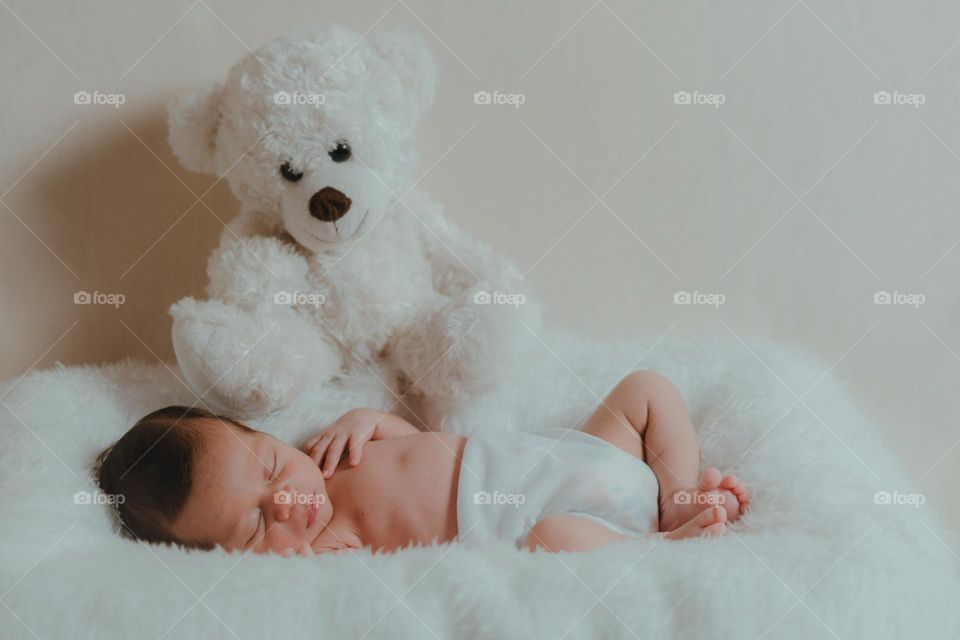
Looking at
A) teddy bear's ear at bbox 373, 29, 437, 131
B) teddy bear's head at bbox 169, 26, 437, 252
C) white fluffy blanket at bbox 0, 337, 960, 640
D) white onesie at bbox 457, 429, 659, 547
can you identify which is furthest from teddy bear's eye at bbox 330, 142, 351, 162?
white fluffy blanket at bbox 0, 337, 960, 640

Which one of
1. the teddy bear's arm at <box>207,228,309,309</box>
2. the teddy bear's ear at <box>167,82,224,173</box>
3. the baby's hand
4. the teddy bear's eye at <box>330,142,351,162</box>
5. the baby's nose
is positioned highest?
the teddy bear's eye at <box>330,142,351,162</box>

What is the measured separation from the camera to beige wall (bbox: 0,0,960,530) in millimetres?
1475

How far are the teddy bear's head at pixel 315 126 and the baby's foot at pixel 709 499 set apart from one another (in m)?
0.59

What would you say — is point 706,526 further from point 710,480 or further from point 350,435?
point 350,435

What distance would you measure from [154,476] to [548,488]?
53 centimetres

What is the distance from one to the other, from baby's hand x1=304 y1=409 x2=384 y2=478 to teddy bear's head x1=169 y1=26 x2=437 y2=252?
0.85 ft

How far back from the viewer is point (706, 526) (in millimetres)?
1068

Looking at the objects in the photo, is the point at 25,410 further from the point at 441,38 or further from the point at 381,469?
the point at 441,38

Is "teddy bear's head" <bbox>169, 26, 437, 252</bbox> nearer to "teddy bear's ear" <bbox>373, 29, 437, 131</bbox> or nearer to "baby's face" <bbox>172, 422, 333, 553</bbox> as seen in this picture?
"teddy bear's ear" <bbox>373, 29, 437, 131</bbox>

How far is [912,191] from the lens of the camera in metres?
1.59

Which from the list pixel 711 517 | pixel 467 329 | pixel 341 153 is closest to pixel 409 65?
pixel 341 153

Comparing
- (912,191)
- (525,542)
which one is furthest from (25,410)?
(912,191)

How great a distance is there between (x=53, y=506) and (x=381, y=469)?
0.42 meters

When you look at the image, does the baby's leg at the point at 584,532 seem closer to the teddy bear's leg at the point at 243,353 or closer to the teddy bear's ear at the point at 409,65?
the teddy bear's leg at the point at 243,353
